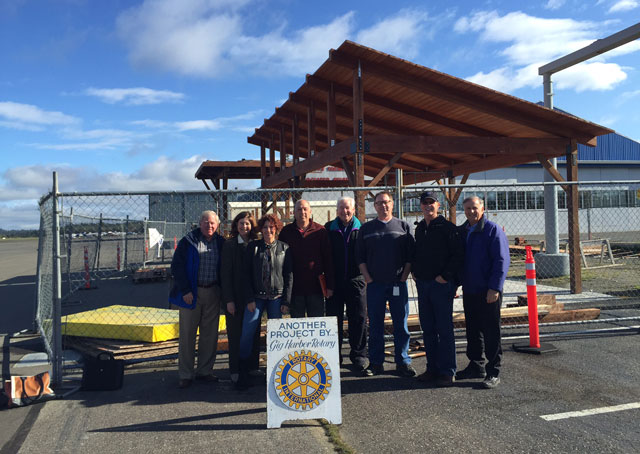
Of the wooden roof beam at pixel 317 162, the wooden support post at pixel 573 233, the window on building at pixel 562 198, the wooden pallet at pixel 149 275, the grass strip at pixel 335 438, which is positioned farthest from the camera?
the window on building at pixel 562 198

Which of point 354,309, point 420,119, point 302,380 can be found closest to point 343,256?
point 354,309

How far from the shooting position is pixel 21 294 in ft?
42.4

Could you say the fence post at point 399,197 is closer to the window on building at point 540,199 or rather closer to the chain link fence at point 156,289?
the chain link fence at point 156,289

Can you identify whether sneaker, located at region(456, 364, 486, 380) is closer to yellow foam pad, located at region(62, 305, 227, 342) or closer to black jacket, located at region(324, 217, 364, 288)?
black jacket, located at region(324, 217, 364, 288)

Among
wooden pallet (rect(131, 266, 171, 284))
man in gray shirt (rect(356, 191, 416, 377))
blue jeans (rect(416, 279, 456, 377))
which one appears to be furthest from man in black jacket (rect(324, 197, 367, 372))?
wooden pallet (rect(131, 266, 171, 284))

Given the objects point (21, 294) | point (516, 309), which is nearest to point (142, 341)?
point (516, 309)

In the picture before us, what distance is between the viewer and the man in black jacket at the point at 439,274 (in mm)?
4863

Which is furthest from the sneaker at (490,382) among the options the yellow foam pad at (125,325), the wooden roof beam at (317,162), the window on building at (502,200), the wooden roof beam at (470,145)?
the window on building at (502,200)

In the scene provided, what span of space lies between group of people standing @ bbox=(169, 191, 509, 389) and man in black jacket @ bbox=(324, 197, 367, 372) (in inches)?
0.6

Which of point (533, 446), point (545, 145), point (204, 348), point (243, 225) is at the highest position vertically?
point (545, 145)

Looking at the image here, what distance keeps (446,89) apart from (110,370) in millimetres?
8050

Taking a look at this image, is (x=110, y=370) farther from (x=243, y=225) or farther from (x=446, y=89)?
(x=446, y=89)

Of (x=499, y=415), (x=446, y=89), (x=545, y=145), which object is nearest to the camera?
(x=499, y=415)

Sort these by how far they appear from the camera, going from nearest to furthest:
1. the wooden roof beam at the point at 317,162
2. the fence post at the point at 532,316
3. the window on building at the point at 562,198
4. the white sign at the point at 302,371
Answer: the white sign at the point at 302,371
the fence post at the point at 532,316
the wooden roof beam at the point at 317,162
the window on building at the point at 562,198
